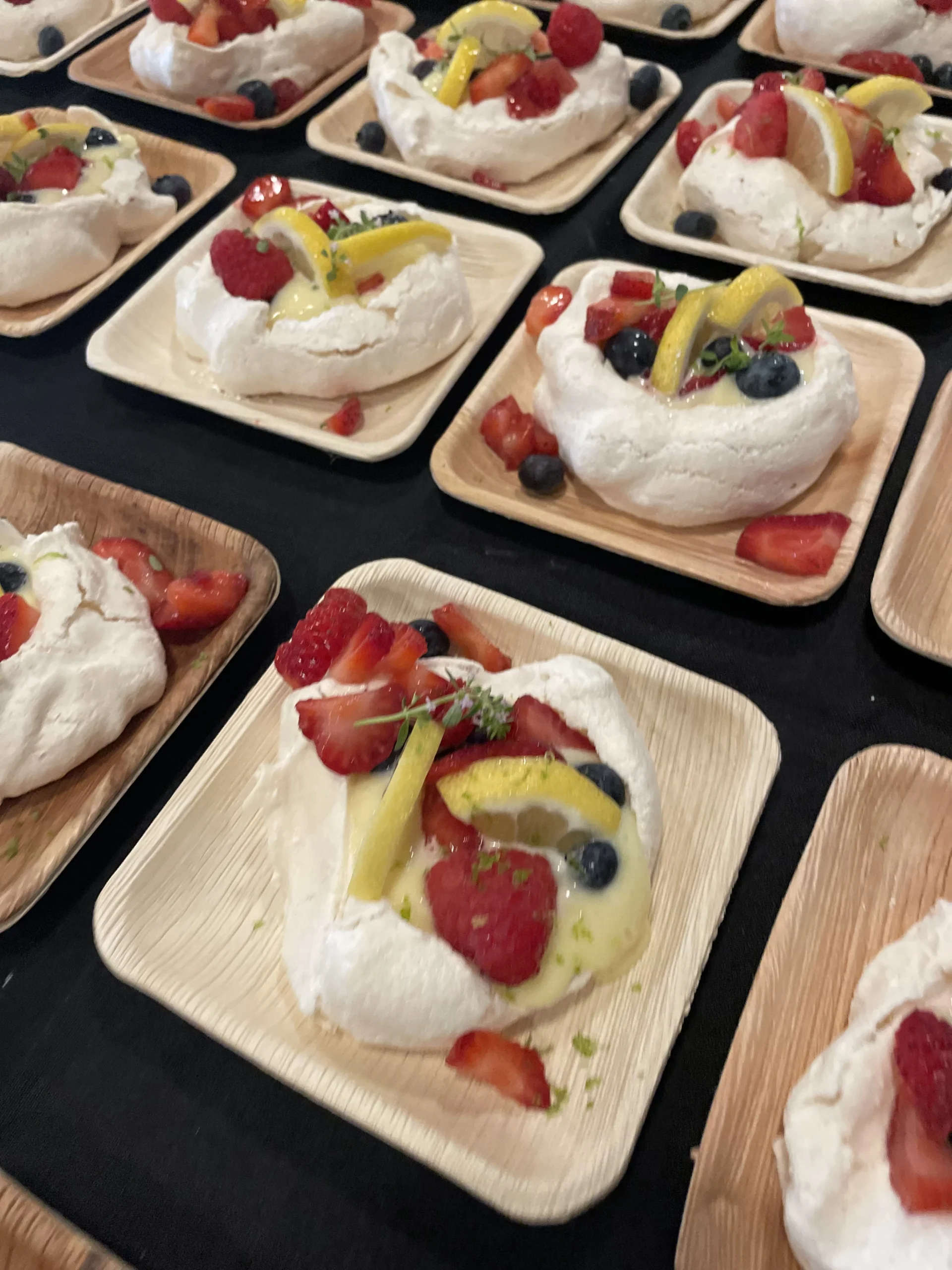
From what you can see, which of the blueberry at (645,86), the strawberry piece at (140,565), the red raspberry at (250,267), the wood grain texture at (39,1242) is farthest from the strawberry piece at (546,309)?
the wood grain texture at (39,1242)

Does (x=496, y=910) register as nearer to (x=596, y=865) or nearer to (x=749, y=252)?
(x=596, y=865)

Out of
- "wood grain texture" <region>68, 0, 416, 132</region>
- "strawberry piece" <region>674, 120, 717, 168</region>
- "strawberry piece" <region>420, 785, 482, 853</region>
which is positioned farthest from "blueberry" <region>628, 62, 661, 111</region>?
"strawberry piece" <region>420, 785, 482, 853</region>

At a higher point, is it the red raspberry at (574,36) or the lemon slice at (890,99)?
the red raspberry at (574,36)

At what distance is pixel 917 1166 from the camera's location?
839 millimetres

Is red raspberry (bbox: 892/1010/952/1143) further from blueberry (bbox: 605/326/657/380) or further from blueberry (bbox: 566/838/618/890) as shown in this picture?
blueberry (bbox: 605/326/657/380)

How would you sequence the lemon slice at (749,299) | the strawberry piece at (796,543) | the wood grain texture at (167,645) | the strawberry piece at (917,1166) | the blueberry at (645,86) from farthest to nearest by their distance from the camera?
1. the blueberry at (645,86)
2. the lemon slice at (749,299)
3. the strawberry piece at (796,543)
4. the wood grain texture at (167,645)
5. the strawberry piece at (917,1166)

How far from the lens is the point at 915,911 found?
110cm

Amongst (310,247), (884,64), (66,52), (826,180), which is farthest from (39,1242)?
(66,52)

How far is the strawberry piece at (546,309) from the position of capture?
1675mm

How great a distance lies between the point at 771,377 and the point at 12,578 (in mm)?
1271

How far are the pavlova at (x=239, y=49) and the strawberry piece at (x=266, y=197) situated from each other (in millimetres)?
619

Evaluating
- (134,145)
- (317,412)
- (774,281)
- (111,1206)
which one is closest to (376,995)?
(111,1206)

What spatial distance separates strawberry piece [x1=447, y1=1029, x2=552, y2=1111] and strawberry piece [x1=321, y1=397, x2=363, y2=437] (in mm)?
1110

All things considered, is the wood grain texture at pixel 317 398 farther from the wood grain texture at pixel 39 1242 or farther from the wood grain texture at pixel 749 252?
the wood grain texture at pixel 39 1242
